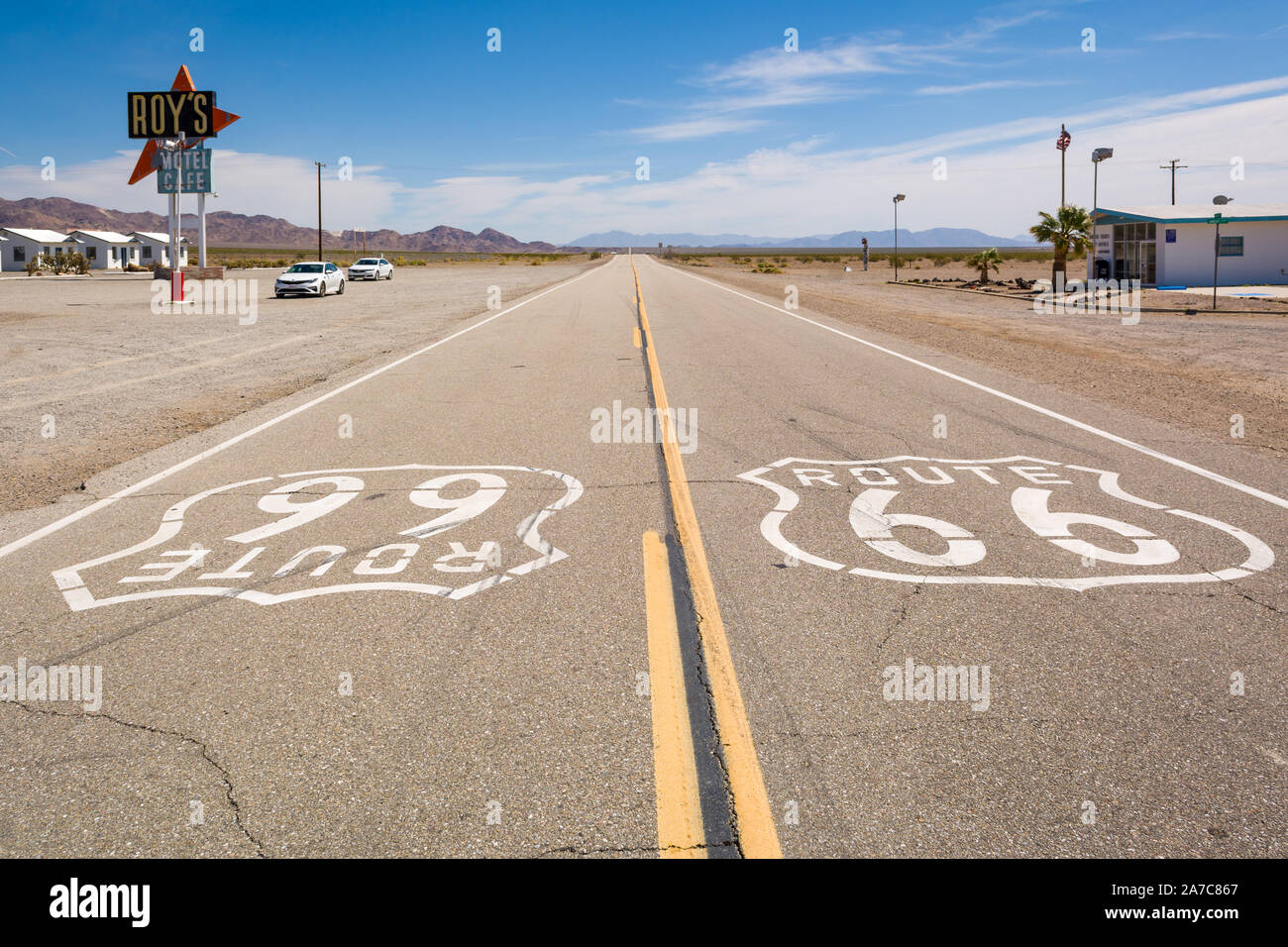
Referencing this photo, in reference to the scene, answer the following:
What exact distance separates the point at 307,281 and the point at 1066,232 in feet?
113

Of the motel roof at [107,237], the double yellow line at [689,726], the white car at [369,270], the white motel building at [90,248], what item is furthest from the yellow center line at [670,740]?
the motel roof at [107,237]

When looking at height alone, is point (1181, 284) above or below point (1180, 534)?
above

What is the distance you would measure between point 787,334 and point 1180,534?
51.8ft

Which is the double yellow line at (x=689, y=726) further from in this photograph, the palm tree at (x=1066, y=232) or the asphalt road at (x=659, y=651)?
the palm tree at (x=1066, y=232)

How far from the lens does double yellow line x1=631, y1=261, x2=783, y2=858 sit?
10.6 feet

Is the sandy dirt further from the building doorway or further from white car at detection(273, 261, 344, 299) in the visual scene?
white car at detection(273, 261, 344, 299)

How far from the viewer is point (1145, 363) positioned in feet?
59.3

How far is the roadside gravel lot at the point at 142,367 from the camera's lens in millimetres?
10336

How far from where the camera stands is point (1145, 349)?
20.8 metres

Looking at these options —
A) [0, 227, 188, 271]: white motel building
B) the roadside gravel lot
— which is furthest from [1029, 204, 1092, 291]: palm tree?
[0, 227, 188, 271]: white motel building
